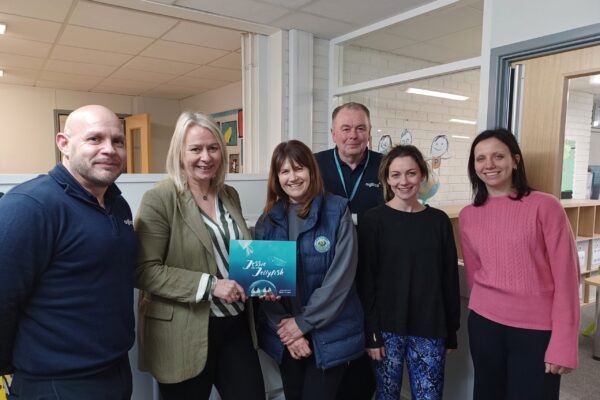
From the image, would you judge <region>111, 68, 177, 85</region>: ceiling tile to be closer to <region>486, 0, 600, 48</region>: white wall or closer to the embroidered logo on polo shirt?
<region>486, 0, 600, 48</region>: white wall

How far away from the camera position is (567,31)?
233 cm

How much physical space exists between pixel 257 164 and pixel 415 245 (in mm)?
2776

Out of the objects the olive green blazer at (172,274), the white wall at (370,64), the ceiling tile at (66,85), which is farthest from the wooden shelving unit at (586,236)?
the ceiling tile at (66,85)

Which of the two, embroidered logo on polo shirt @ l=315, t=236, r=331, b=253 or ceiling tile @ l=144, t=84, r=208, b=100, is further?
ceiling tile @ l=144, t=84, r=208, b=100

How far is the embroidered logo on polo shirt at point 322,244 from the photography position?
1.54m

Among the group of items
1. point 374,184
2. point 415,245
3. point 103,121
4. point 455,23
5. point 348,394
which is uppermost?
point 455,23

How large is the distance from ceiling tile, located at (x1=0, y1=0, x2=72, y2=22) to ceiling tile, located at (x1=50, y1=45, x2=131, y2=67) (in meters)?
0.99

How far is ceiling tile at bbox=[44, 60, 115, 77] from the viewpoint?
17.4ft

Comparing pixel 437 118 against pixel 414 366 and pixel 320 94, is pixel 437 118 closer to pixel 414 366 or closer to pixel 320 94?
pixel 320 94

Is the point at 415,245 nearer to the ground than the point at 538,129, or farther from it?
nearer to the ground

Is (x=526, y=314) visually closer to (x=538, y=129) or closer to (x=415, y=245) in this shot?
(x=415, y=245)

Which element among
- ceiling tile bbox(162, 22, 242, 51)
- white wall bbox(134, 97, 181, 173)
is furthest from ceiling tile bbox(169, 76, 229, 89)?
ceiling tile bbox(162, 22, 242, 51)

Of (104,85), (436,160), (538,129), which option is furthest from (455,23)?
(104,85)

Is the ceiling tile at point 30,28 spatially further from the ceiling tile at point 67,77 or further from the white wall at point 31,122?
the white wall at point 31,122
